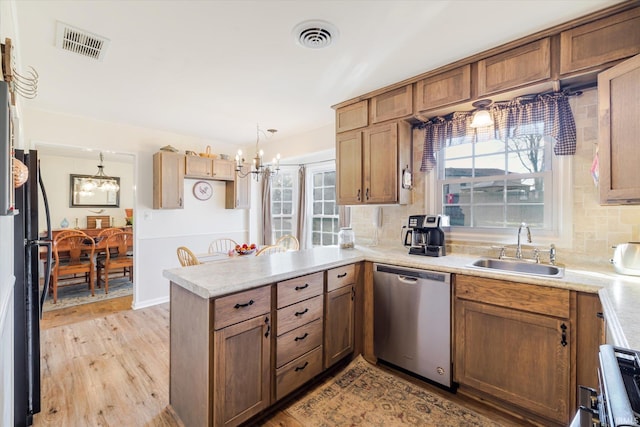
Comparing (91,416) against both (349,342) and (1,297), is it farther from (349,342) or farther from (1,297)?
(349,342)

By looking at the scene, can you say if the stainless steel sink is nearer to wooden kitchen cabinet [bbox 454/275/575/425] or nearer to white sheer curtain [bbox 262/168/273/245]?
wooden kitchen cabinet [bbox 454/275/575/425]

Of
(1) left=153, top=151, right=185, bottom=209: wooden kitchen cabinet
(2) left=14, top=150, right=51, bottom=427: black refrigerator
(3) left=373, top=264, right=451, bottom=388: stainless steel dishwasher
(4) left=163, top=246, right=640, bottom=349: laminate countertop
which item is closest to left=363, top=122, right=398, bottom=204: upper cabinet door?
(4) left=163, top=246, right=640, bottom=349: laminate countertop

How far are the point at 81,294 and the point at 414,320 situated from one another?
196 inches

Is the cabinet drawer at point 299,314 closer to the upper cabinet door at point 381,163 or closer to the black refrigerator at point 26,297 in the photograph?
the upper cabinet door at point 381,163

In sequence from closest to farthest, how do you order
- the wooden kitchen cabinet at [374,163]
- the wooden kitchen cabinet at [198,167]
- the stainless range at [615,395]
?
the stainless range at [615,395], the wooden kitchen cabinet at [374,163], the wooden kitchen cabinet at [198,167]

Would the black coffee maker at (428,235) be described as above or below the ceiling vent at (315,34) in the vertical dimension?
below

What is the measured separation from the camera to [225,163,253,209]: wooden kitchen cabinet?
4.77m

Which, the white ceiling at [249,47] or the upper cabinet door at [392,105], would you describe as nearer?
the white ceiling at [249,47]

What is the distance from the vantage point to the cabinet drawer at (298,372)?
1807mm

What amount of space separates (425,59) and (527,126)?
3.07 feet

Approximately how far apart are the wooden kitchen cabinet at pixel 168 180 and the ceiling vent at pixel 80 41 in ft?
6.22

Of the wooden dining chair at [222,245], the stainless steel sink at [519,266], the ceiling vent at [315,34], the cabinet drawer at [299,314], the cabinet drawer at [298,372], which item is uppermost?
the ceiling vent at [315,34]

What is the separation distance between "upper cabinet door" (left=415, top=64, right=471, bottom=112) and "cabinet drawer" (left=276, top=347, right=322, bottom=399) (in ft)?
7.06

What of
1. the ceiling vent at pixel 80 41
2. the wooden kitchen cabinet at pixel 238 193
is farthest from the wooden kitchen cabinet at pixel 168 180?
the ceiling vent at pixel 80 41
